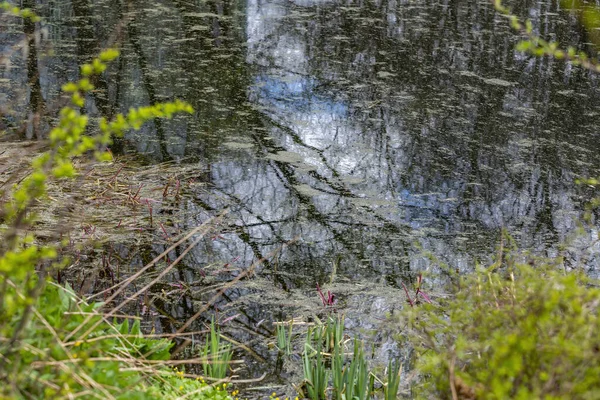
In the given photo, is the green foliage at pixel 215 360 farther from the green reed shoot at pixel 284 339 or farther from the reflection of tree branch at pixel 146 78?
the reflection of tree branch at pixel 146 78

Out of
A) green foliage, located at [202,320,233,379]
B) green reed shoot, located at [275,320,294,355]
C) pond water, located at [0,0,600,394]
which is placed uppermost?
pond water, located at [0,0,600,394]

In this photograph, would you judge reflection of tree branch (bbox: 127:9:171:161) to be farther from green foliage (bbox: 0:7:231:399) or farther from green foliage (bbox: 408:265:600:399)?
green foliage (bbox: 408:265:600:399)

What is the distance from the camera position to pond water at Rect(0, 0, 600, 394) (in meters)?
2.83

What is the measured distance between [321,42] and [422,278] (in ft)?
9.19

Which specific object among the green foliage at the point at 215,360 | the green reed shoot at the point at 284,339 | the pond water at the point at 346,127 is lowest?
the green reed shoot at the point at 284,339

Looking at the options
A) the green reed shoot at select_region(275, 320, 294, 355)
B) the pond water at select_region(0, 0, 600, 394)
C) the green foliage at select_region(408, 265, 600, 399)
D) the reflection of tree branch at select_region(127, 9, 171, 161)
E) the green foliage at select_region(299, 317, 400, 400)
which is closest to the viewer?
the green foliage at select_region(408, 265, 600, 399)

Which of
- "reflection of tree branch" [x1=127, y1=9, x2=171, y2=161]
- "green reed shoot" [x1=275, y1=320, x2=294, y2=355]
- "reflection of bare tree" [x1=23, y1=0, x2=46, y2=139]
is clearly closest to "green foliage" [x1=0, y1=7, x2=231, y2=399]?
"green reed shoot" [x1=275, y1=320, x2=294, y2=355]

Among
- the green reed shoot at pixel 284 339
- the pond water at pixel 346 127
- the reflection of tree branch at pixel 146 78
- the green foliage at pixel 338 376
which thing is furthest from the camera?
the reflection of tree branch at pixel 146 78

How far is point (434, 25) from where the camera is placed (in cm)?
559

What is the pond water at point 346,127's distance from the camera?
2830mm

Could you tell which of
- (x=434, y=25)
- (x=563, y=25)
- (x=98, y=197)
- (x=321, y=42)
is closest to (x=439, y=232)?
(x=98, y=197)

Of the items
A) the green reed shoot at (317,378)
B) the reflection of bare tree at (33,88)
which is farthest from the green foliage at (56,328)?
the reflection of bare tree at (33,88)

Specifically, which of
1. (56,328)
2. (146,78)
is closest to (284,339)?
(56,328)

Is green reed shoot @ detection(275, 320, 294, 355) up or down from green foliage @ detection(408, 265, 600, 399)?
down
